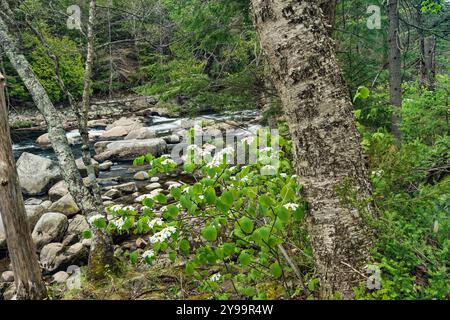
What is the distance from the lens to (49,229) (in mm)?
6965

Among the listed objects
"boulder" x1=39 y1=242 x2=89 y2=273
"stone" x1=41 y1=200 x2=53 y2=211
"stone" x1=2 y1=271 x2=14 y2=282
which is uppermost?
"stone" x1=41 y1=200 x2=53 y2=211

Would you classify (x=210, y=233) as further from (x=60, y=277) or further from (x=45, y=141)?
(x=45, y=141)

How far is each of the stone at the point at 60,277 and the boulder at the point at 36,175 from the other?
499 centimetres

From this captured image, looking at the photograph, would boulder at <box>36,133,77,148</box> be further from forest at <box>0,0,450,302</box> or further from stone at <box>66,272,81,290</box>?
stone at <box>66,272,81,290</box>

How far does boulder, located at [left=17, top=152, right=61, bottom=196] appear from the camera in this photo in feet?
32.5

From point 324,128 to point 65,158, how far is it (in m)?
4.14

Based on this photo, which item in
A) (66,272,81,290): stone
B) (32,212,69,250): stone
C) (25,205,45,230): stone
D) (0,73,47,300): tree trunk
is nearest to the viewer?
(0,73,47,300): tree trunk

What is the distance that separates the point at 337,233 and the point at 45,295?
2.87 m

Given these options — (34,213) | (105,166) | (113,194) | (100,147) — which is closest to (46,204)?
(34,213)

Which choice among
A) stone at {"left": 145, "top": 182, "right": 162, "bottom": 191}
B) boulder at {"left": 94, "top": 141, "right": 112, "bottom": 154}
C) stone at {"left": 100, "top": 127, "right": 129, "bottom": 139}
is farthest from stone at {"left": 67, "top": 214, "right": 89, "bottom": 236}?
stone at {"left": 100, "top": 127, "right": 129, "bottom": 139}

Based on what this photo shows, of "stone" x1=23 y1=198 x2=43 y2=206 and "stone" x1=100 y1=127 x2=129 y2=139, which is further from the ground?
"stone" x1=100 y1=127 x2=129 y2=139

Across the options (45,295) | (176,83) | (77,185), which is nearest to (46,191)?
(77,185)

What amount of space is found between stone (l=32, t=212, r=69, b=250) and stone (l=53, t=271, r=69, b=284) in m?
1.25
